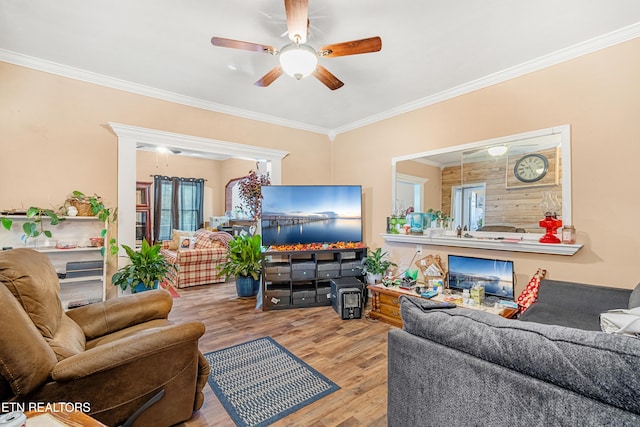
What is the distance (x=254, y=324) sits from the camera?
3.28 meters

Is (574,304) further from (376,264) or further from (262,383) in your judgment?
(262,383)

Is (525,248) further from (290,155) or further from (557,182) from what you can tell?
(290,155)

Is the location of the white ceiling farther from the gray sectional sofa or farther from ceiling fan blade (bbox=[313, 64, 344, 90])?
the gray sectional sofa

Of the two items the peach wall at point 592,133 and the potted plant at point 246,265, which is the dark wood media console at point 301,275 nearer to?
the potted plant at point 246,265

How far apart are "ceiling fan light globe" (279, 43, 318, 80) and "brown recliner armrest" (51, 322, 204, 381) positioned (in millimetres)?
1913

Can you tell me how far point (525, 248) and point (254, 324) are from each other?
9.90ft

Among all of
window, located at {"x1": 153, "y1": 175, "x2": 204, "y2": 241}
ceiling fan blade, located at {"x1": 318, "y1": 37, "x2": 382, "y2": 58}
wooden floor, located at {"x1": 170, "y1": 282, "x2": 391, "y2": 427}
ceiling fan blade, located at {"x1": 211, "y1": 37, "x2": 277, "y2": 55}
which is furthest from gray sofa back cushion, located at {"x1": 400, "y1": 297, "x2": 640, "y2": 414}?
window, located at {"x1": 153, "y1": 175, "x2": 204, "y2": 241}

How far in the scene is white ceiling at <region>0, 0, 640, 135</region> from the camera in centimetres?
208

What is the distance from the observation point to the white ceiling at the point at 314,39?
2.08 m

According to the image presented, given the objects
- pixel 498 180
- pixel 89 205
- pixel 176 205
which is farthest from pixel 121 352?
pixel 176 205

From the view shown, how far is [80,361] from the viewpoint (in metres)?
1.30

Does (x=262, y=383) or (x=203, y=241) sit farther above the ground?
(x=203, y=241)

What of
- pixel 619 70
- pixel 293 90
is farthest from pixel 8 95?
pixel 619 70

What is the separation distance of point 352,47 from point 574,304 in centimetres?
268
